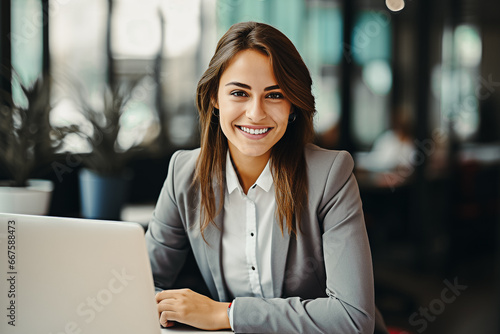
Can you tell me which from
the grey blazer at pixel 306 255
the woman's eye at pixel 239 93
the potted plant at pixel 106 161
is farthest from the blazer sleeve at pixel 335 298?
the potted plant at pixel 106 161

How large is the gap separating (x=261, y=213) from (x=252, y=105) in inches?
13.5

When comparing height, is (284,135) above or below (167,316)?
above

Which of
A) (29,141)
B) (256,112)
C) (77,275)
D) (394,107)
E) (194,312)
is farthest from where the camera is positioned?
(394,107)

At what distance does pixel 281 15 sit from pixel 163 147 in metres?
2.16

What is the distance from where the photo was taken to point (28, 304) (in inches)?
39.6

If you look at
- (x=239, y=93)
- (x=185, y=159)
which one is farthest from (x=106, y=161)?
(x=239, y=93)

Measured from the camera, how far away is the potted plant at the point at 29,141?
2.32m

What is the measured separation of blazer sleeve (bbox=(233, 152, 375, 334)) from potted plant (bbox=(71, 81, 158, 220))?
132cm

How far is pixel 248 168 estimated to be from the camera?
1625 millimetres

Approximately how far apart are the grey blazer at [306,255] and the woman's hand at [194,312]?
0.17 ft

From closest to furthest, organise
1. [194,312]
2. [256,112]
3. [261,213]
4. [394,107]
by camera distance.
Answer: [194,312]
[256,112]
[261,213]
[394,107]

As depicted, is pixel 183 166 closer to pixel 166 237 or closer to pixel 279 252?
pixel 166 237

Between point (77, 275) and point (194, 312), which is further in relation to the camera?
point (194, 312)

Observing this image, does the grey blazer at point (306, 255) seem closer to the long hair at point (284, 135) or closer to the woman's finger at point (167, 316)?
the long hair at point (284, 135)
